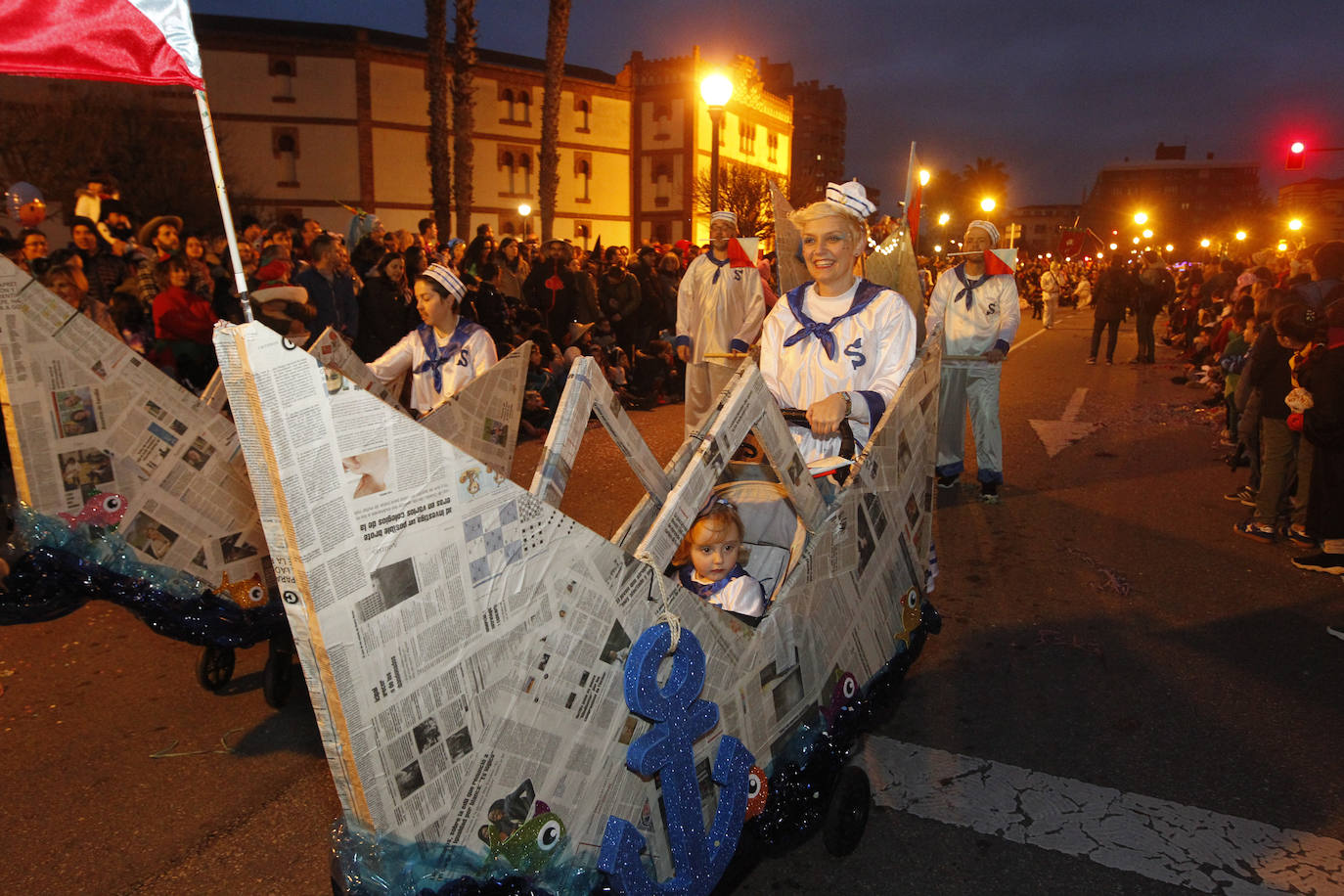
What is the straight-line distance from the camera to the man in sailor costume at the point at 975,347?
729 cm

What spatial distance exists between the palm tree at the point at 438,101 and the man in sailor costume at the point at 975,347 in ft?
57.8

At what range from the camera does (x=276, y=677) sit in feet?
13.2

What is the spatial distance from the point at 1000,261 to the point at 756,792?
5994mm

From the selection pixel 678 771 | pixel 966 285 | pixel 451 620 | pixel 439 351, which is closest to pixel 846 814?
pixel 678 771

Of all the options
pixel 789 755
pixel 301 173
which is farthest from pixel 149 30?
pixel 301 173

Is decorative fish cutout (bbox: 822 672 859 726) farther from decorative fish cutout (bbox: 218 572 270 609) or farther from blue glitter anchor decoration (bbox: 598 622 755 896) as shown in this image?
decorative fish cutout (bbox: 218 572 270 609)

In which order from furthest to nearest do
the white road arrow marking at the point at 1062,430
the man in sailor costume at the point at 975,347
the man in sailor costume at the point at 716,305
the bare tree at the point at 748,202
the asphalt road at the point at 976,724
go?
the bare tree at the point at 748,202
the white road arrow marking at the point at 1062,430
the man in sailor costume at the point at 716,305
the man in sailor costume at the point at 975,347
the asphalt road at the point at 976,724

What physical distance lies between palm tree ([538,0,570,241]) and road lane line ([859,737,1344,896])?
919 inches

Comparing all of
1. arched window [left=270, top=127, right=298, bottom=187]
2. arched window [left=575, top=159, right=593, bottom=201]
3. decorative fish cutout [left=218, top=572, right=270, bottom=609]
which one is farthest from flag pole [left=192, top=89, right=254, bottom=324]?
arched window [left=575, top=159, right=593, bottom=201]

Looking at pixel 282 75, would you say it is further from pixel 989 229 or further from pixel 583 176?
pixel 989 229

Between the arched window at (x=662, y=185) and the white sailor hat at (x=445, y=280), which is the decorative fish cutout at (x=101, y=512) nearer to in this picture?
the white sailor hat at (x=445, y=280)

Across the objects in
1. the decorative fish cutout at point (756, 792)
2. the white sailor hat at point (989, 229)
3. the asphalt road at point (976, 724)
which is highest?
the white sailor hat at point (989, 229)

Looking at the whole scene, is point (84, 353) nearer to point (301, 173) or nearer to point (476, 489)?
point (476, 489)

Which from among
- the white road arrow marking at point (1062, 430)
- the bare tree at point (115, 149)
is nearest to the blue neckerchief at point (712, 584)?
the white road arrow marking at point (1062, 430)
